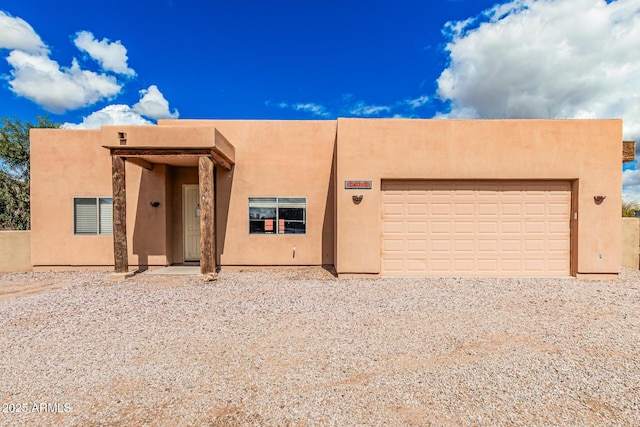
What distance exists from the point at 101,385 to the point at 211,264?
180 inches

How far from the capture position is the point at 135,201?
8.67 m

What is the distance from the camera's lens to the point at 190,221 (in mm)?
9125

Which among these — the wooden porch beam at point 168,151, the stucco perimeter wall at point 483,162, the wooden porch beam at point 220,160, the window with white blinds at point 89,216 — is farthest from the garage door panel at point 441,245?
the window with white blinds at point 89,216

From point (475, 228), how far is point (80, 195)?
11320 mm

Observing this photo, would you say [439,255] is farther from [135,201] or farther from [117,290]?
[135,201]

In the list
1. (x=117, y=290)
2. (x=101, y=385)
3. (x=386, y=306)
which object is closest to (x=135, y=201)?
(x=117, y=290)

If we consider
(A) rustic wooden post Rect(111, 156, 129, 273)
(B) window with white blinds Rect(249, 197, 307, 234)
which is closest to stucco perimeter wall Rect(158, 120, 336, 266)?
(B) window with white blinds Rect(249, 197, 307, 234)

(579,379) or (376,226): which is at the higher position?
(376,226)

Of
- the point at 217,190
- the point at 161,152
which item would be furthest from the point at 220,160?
the point at 161,152

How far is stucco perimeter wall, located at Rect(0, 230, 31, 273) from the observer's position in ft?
28.2

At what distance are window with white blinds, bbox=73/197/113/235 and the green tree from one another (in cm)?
1135

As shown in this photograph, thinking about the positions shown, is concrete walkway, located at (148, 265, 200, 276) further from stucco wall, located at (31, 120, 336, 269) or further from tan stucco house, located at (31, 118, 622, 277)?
tan stucco house, located at (31, 118, 622, 277)

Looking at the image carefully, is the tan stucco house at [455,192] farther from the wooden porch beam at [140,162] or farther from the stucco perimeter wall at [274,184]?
the stucco perimeter wall at [274,184]

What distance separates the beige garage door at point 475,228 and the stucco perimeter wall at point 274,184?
2152 mm
